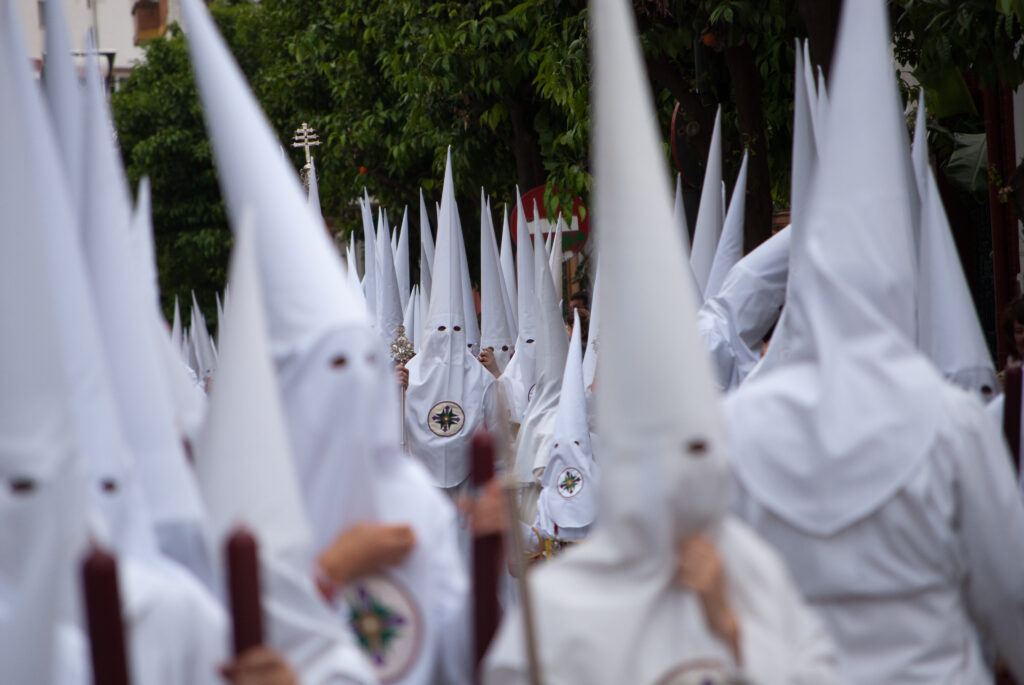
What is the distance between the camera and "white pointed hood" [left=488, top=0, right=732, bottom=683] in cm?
285

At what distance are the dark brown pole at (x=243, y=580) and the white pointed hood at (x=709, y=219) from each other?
19.5 ft

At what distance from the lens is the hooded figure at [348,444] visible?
3.45 m

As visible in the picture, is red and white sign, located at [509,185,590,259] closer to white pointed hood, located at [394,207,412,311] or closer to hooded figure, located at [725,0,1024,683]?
white pointed hood, located at [394,207,412,311]

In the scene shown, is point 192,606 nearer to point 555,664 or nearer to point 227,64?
point 555,664

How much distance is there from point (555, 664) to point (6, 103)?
5.13 feet

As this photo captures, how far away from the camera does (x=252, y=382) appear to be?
123 inches

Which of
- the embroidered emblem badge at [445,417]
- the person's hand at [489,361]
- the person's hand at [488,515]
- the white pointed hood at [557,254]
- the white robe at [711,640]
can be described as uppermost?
the white pointed hood at [557,254]

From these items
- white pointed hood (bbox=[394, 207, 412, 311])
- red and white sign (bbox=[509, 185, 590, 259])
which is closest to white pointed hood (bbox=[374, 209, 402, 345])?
white pointed hood (bbox=[394, 207, 412, 311])

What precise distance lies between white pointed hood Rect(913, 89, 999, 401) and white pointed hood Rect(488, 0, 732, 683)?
9.52 ft

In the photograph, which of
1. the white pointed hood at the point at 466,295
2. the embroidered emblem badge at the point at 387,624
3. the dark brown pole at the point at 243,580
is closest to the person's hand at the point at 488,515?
the embroidered emblem badge at the point at 387,624

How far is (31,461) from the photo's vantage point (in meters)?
2.88

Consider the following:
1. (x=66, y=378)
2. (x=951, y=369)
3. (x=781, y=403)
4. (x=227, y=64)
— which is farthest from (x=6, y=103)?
(x=951, y=369)

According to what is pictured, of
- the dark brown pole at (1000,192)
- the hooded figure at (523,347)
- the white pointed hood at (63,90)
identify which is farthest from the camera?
the dark brown pole at (1000,192)

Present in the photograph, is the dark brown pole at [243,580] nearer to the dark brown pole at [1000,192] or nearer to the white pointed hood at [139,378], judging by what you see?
the white pointed hood at [139,378]
